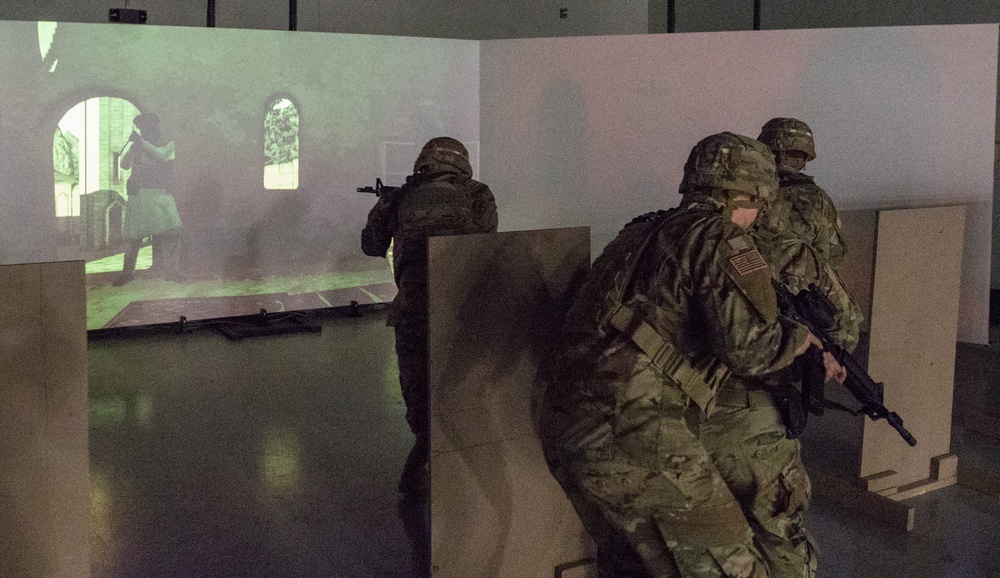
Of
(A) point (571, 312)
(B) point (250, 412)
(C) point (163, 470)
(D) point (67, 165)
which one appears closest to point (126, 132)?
(D) point (67, 165)

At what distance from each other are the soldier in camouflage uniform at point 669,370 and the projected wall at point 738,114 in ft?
14.5

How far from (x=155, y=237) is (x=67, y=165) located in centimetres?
85

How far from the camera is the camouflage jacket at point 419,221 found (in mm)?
4227

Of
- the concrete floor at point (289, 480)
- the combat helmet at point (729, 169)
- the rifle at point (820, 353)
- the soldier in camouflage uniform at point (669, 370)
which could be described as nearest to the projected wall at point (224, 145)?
the concrete floor at point (289, 480)

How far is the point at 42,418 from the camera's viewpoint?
9.04 ft

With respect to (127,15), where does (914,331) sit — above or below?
below

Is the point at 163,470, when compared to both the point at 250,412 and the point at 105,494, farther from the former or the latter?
the point at 250,412

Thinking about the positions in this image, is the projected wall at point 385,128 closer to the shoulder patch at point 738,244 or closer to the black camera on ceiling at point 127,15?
the black camera on ceiling at point 127,15

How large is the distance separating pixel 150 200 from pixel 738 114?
14.9 feet

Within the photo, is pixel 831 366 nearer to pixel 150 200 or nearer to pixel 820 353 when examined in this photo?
pixel 820 353

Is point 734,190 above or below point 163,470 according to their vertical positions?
above

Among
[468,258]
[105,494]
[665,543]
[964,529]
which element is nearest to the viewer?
[665,543]

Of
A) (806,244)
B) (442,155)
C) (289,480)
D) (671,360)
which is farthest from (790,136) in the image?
(289,480)

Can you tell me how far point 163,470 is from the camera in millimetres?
4875
